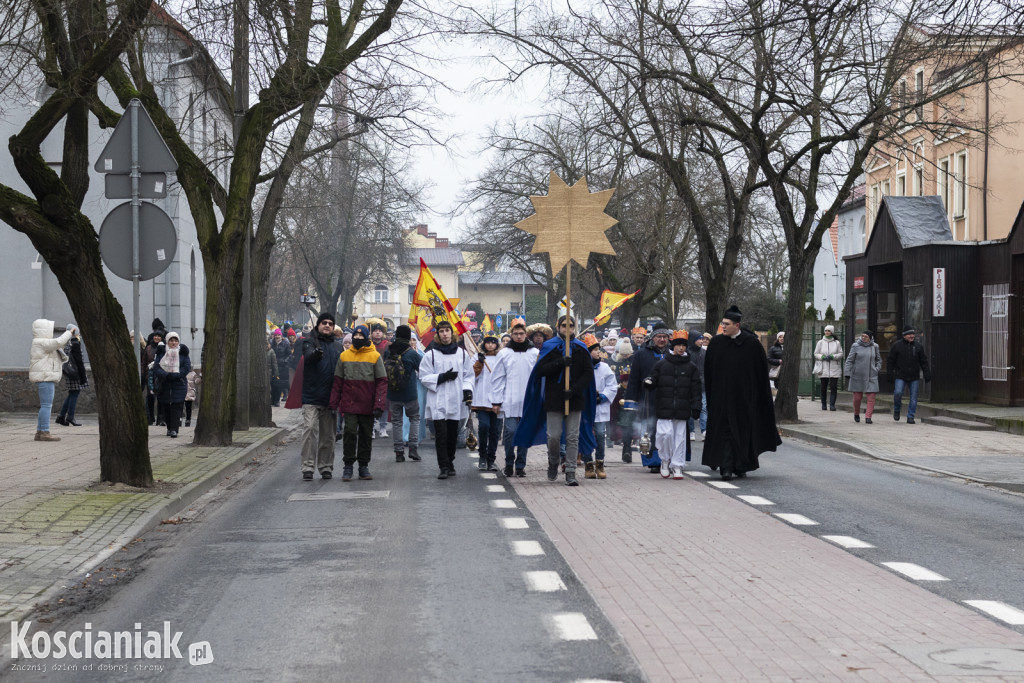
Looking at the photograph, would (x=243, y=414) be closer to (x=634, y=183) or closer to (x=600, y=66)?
(x=600, y=66)

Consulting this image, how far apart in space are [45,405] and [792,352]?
14.3 m

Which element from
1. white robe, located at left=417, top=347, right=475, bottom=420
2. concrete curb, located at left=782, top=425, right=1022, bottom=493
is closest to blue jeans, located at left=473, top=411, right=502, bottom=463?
white robe, located at left=417, top=347, right=475, bottom=420

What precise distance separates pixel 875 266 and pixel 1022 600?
1086 inches

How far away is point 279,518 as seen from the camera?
11.9 metres

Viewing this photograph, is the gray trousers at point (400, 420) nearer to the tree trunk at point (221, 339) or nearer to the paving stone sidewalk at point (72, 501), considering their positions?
the paving stone sidewalk at point (72, 501)

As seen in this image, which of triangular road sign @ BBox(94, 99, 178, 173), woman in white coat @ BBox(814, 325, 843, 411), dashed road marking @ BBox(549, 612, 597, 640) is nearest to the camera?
dashed road marking @ BBox(549, 612, 597, 640)

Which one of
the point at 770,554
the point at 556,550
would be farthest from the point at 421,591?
the point at 770,554

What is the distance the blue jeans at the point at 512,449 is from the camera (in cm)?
1629

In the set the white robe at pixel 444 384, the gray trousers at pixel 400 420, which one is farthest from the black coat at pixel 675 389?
the gray trousers at pixel 400 420

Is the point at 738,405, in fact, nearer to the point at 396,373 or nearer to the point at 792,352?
the point at 396,373

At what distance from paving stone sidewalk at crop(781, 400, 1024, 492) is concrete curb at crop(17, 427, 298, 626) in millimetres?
8658

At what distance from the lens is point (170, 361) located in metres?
22.0

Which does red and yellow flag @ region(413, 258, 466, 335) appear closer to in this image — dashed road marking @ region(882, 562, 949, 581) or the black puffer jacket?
the black puffer jacket

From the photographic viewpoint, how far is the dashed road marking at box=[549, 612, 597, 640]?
6.76 m
